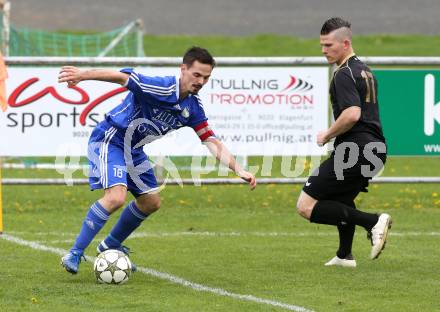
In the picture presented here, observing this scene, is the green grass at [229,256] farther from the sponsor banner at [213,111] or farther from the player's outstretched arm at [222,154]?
the player's outstretched arm at [222,154]

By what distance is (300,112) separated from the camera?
1384cm

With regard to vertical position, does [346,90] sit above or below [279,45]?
above

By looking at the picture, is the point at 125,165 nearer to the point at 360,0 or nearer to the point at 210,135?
the point at 210,135

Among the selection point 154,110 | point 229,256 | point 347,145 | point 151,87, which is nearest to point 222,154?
point 154,110

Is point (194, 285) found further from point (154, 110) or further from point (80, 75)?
point (80, 75)

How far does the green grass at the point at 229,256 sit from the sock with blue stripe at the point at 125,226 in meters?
0.30

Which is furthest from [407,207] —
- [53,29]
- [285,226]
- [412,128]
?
[53,29]

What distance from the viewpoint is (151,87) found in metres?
8.98

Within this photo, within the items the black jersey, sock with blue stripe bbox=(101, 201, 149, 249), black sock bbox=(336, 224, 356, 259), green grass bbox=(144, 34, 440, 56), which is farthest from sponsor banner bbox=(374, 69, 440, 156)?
green grass bbox=(144, 34, 440, 56)

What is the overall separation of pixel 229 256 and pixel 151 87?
212cm

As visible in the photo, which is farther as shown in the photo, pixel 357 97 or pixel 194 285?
pixel 357 97

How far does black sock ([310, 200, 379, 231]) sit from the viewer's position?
9.38 meters

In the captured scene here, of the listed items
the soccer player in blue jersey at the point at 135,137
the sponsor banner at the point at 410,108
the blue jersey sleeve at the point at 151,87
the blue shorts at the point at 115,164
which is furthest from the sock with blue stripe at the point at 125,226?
the sponsor banner at the point at 410,108

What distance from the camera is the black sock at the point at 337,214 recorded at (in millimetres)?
9375
